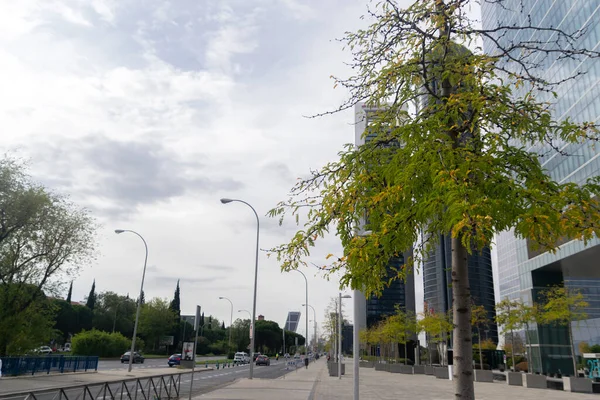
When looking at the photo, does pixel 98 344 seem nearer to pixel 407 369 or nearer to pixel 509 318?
pixel 407 369

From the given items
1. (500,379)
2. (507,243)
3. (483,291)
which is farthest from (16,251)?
(483,291)

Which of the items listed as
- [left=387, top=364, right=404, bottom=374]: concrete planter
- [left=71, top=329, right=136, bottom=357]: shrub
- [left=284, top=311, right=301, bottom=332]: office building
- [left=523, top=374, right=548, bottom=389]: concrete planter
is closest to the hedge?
[left=71, top=329, right=136, bottom=357]: shrub

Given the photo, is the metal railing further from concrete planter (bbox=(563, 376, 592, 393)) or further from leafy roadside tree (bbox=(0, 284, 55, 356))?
concrete planter (bbox=(563, 376, 592, 393))

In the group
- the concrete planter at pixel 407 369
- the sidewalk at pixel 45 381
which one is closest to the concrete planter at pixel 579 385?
the concrete planter at pixel 407 369

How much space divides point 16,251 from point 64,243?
321cm

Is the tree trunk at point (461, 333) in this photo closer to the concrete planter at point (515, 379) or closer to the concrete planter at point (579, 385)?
the concrete planter at point (579, 385)

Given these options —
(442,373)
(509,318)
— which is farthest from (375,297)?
(442,373)

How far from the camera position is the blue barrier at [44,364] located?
29.1m

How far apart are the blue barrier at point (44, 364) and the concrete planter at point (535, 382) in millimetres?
33159

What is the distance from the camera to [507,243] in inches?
4449

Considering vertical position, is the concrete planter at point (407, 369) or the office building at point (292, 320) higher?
the office building at point (292, 320)

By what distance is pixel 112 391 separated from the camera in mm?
14891

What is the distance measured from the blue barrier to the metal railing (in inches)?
624

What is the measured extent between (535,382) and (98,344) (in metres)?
47.5
